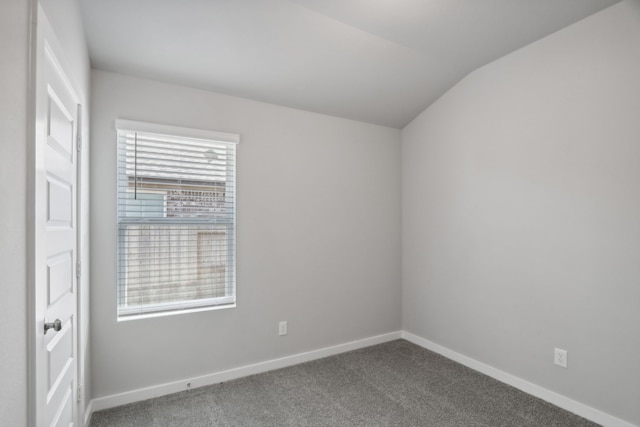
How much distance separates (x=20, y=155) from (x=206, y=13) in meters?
1.45

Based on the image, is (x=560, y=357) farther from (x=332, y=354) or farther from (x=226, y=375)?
(x=226, y=375)

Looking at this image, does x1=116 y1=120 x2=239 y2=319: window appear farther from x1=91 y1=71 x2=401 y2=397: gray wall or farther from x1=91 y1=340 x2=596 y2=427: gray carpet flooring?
x1=91 y1=340 x2=596 y2=427: gray carpet flooring

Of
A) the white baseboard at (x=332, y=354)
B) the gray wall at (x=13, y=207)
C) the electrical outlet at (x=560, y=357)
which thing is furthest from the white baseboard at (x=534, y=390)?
the gray wall at (x=13, y=207)

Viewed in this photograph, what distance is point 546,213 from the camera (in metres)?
2.51

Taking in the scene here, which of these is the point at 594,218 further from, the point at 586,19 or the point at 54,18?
the point at 54,18

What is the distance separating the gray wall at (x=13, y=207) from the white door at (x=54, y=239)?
6 centimetres

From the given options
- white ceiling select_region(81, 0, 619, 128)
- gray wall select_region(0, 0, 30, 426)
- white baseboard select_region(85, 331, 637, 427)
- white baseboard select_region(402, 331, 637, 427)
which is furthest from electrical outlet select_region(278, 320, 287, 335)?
gray wall select_region(0, 0, 30, 426)

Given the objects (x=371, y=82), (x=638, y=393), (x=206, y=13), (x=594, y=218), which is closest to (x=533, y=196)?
(x=594, y=218)

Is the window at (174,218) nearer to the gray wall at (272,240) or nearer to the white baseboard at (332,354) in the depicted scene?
the gray wall at (272,240)

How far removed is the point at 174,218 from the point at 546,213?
2.77m

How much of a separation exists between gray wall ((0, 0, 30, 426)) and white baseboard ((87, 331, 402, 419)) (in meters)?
1.52

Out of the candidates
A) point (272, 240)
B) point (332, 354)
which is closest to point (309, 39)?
point (272, 240)

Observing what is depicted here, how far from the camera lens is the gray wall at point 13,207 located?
0.94 metres

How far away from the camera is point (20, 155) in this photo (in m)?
1.05
